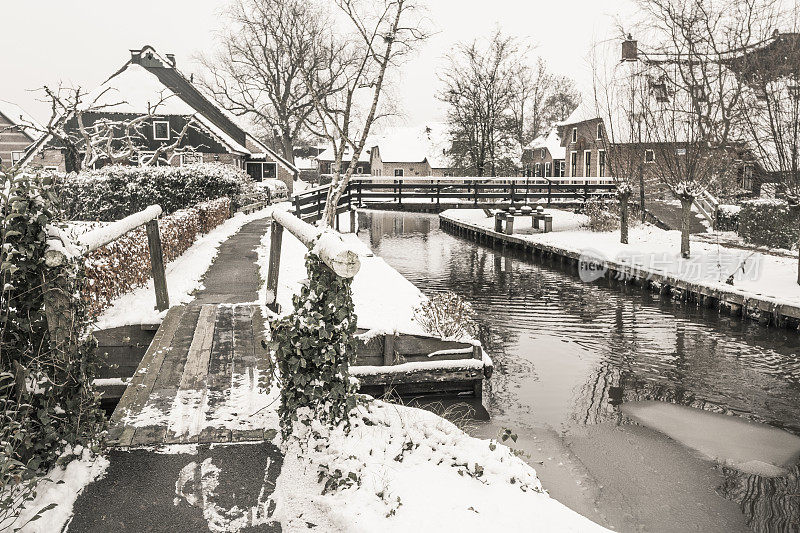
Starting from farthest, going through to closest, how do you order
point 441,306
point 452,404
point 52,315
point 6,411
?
point 441,306 < point 452,404 < point 52,315 < point 6,411

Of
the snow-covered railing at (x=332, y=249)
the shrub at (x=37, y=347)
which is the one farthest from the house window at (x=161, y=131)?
the shrub at (x=37, y=347)

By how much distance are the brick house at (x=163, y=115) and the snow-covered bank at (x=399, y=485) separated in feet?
115

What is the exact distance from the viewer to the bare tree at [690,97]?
61.4 ft

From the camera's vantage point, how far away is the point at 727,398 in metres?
10.0

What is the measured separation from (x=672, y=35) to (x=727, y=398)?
13.5m

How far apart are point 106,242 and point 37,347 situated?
2.05 metres

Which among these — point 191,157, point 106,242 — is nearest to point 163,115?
point 191,157

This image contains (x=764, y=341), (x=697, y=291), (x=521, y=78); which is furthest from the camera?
(x=521, y=78)

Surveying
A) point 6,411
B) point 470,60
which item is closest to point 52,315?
point 6,411

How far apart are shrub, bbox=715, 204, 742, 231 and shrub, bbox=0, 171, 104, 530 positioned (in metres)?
26.4

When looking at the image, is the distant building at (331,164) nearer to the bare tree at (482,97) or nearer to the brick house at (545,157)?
the brick house at (545,157)

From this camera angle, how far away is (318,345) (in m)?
4.86

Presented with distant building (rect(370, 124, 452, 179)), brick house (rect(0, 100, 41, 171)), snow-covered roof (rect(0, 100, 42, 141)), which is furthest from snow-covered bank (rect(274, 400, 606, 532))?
distant building (rect(370, 124, 452, 179))

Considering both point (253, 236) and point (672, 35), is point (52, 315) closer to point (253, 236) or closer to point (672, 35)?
point (253, 236)
